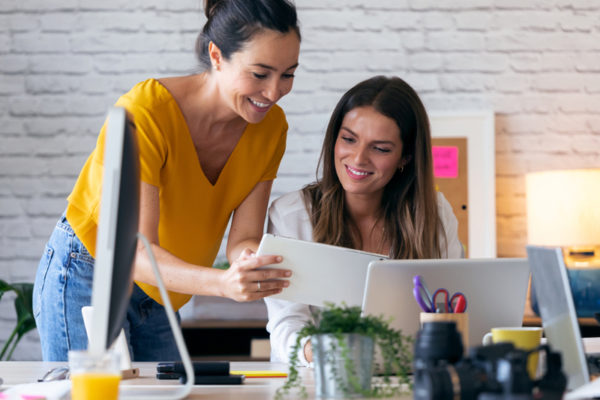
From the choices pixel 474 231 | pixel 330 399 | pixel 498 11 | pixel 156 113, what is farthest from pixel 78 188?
pixel 498 11

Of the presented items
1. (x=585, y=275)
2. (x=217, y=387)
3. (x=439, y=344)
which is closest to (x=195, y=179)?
(x=217, y=387)

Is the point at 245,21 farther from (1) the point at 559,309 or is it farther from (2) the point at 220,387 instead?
(1) the point at 559,309

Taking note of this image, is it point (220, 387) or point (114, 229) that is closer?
point (114, 229)

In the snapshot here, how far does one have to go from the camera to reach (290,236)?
72.6 inches

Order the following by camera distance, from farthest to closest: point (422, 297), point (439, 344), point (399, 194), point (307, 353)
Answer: point (399, 194) < point (307, 353) < point (422, 297) < point (439, 344)

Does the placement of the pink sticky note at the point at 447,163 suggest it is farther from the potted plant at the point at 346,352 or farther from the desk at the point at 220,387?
the potted plant at the point at 346,352

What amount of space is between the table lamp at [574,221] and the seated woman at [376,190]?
0.74 meters

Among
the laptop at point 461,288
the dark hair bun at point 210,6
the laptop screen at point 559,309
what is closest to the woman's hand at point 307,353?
the laptop at point 461,288

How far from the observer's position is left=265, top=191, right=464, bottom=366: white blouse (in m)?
1.63

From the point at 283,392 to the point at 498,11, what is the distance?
231cm

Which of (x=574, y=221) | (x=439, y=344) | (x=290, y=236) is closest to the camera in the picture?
(x=439, y=344)

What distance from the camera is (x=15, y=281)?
297 cm

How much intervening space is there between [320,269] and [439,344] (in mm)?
512

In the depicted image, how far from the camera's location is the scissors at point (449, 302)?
4.11ft
